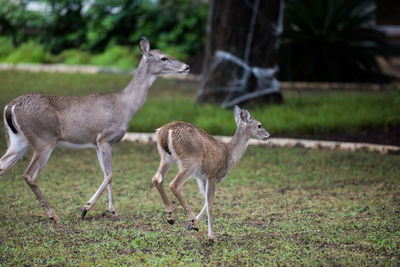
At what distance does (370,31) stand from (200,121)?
770 cm

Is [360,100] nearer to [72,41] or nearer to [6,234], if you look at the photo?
[6,234]

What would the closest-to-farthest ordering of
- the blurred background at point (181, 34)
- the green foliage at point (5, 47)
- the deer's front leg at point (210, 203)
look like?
the deer's front leg at point (210, 203) → the blurred background at point (181, 34) → the green foliage at point (5, 47)

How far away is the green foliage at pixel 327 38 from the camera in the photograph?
17031mm

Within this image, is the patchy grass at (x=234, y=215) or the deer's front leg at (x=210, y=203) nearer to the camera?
the patchy grass at (x=234, y=215)

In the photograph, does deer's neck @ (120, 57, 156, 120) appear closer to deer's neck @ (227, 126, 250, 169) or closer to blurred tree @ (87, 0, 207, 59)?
deer's neck @ (227, 126, 250, 169)

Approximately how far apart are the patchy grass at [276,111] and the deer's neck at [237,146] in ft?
14.4

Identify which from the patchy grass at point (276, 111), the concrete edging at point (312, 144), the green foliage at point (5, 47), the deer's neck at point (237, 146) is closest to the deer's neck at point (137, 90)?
the deer's neck at point (237, 146)

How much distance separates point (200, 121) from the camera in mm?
11570

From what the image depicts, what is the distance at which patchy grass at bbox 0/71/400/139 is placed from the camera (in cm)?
1170

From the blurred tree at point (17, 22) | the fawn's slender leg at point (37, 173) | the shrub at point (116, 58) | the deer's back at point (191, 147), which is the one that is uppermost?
the deer's back at point (191, 147)

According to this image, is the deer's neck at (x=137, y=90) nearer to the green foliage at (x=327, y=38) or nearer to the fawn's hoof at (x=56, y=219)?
the fawn's hoof at (x=56, y=219)

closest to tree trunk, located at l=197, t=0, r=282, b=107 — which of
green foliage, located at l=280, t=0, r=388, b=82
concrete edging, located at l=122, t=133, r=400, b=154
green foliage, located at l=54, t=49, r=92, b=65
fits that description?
concrete edging, located at l=122, t=133, r=400, b=154

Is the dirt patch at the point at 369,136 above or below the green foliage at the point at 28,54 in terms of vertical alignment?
above

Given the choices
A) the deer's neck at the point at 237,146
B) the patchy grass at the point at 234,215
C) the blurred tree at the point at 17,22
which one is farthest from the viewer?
the blurred tree at the point at 17,22
